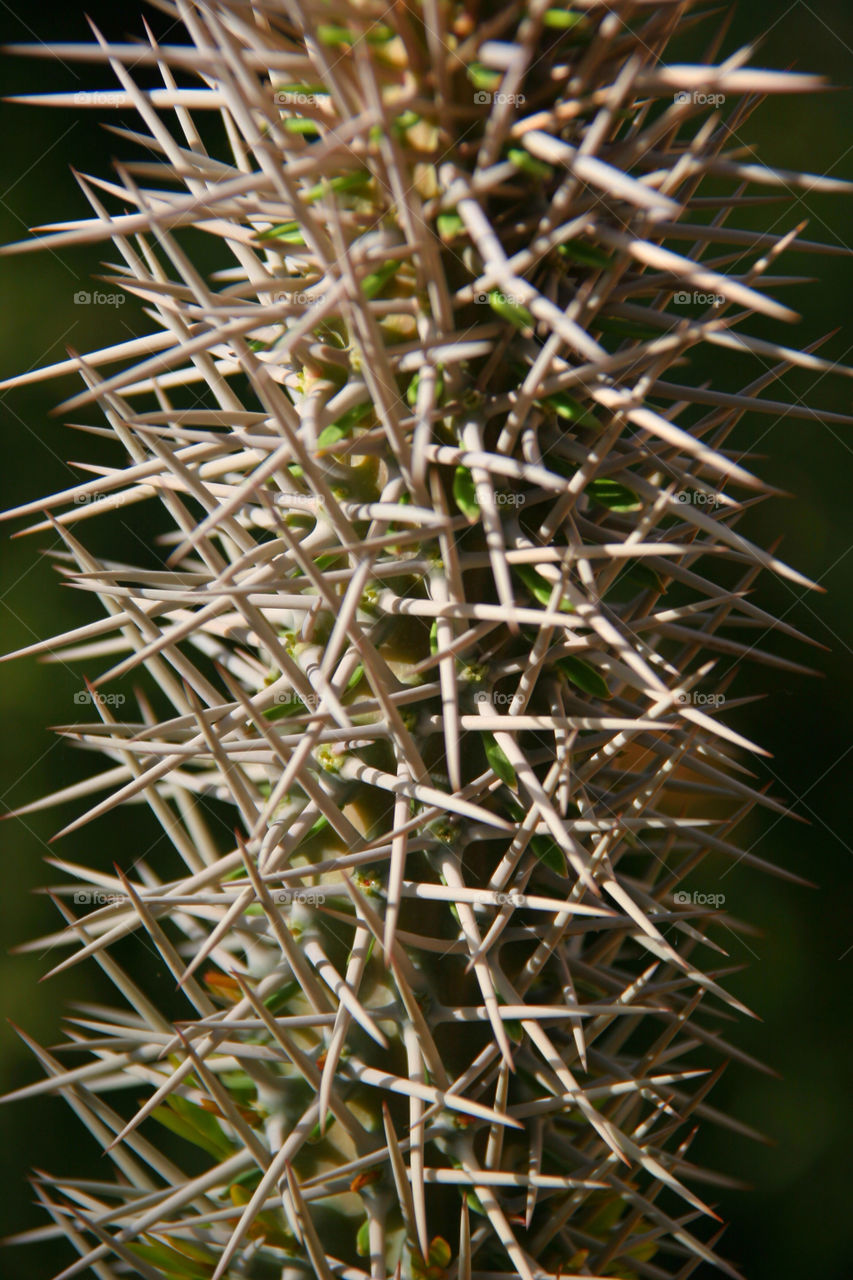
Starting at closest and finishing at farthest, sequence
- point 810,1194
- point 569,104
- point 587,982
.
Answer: point 569,104
point 587,982
point 810,1194

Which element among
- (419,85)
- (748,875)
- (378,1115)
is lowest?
(748,875)

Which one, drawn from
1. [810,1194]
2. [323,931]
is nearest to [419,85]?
[323,931]

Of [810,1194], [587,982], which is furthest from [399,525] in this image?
[810,1194]

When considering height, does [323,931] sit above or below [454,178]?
below

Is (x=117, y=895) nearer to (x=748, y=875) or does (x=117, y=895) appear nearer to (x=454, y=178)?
(x=454, y=178)

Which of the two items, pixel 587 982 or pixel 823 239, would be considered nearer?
pixel 587 982

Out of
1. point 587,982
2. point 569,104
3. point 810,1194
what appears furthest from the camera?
point 810,1194
